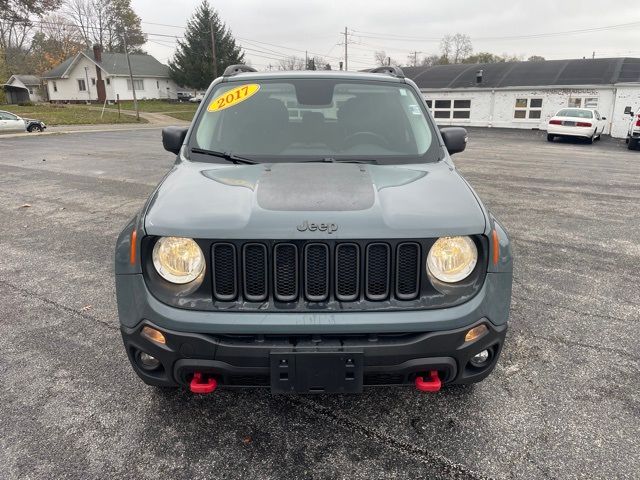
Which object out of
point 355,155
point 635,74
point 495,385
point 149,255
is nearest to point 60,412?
point 149,255

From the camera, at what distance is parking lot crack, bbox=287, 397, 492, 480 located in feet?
7.35

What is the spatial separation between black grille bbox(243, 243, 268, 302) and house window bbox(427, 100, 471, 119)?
3395 cm

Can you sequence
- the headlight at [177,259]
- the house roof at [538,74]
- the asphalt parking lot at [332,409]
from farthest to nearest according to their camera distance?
the house roof at [538,74] < the asphalt parking lot at [332,409] < the headlight at [177,259]

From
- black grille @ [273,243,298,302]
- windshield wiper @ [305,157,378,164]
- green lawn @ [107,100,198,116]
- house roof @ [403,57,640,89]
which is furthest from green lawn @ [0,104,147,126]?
black grille @ [273,243,298,302]

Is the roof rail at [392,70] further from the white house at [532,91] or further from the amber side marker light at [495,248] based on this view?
the white house at [532,91]

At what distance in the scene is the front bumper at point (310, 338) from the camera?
2.07m

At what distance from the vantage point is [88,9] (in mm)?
68062

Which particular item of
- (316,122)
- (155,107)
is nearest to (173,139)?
(316,122)

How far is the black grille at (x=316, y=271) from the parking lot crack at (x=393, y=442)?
808 millimetres

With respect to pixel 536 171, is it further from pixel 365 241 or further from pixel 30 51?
pixel 30 51

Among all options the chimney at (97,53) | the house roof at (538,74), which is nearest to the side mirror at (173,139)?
the house roof at (538,74)

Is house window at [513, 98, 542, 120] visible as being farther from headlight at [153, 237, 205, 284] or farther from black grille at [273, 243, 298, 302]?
headlight at [153, 237, 205, 284]

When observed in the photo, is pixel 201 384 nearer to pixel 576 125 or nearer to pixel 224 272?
pixel 224 272

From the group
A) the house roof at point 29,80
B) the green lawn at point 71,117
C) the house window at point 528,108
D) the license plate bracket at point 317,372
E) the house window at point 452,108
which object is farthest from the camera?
the house roof at point 29,80
